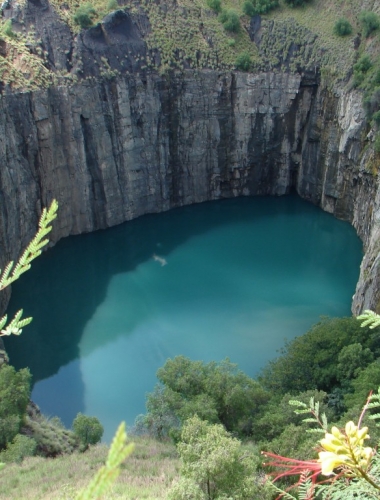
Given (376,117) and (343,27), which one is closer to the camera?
(376,117)

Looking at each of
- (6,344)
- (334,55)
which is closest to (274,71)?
(334,55)

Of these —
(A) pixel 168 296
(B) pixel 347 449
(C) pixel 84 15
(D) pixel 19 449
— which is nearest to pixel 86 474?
(D) pixel 19 449

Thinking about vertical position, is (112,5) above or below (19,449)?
above

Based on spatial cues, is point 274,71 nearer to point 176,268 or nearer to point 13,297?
point 176,268

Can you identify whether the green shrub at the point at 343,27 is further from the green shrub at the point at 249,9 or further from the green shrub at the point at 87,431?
the green shrub at the point at 87,431

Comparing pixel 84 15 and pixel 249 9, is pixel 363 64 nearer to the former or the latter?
pixel 249 9

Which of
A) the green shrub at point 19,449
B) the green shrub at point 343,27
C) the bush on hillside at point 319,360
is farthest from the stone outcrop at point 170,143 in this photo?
the green shrub at point 19,449
